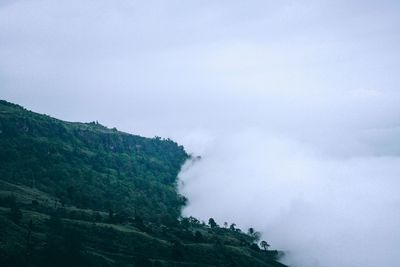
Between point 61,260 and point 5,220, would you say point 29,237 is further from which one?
point 61,260

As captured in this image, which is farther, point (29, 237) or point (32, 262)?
point (29, 237)

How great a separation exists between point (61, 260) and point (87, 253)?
2714 cm

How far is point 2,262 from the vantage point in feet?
514

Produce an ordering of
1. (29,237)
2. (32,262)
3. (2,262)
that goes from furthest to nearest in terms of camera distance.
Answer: (29,237) < (32,262) < (2,262)

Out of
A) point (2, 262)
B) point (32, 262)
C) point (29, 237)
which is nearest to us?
point (2, 262)

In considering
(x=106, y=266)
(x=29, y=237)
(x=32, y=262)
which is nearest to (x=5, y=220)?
(x=29, y=237)

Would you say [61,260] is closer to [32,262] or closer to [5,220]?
[32,262]

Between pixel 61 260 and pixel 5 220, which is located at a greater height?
pixel 5 220

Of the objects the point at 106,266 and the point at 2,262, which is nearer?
the point at 2,262

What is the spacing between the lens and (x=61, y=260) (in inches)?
6757

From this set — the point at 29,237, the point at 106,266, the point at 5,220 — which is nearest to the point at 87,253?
the point at 106,266

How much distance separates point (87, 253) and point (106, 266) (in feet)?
41.0

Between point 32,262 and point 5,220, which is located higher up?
point 5,220

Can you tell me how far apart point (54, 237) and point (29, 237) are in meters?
12.3
